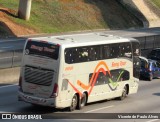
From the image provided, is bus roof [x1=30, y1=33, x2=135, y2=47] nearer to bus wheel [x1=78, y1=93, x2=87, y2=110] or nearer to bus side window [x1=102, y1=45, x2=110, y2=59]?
bus side window [x1=102, y1=45, x2=110, y2=59]

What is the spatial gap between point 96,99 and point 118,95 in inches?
87.5

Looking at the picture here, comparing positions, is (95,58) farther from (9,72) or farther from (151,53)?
(151,53)

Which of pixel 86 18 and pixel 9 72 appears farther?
pixel 86 18

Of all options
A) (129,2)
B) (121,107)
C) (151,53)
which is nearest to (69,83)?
(121,107)

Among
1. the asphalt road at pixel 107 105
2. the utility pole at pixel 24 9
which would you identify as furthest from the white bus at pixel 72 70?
the utility pole at pixel 24 9

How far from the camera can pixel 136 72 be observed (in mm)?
30078

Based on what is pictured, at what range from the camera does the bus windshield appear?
78.6 feet

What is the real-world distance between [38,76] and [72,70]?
1.64m

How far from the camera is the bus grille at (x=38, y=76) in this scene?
23.9 m

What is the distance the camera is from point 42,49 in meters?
24.3

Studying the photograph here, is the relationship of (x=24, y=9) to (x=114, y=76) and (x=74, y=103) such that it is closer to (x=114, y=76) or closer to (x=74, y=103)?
(x=114, y=76)

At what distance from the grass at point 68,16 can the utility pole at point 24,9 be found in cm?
63

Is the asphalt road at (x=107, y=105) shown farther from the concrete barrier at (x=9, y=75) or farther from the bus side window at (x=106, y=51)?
the bus side window at (x=106, y=51)

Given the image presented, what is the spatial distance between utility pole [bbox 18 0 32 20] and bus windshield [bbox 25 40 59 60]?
3653cm
